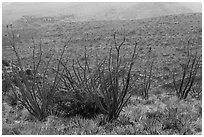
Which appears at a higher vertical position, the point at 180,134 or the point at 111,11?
the point at 180,134

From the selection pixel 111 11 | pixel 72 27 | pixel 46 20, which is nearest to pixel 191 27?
pixel 72 27

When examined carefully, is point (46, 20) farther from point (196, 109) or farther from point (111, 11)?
point (196, 109)

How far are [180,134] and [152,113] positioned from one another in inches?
50.9

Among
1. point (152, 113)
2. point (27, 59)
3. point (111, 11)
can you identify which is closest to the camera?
point (152, 113)

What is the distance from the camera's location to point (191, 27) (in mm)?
35719

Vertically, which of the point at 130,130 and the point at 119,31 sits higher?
the point at 130,130

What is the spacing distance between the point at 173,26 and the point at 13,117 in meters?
32.2

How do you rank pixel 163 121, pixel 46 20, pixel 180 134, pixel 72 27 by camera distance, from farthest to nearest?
pixel 46 20
pixel 72 27
pixel 163 121
pixel 180 134

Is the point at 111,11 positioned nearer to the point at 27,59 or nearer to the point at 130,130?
the point at 27,59

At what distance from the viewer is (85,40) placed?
33.0m

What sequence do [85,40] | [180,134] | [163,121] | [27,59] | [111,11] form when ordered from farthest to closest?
[111,11] → [85,40] → [27,59] → [163,121] → [180,134]

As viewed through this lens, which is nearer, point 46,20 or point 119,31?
point 119,31

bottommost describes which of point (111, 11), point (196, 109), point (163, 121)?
point (111, 11)

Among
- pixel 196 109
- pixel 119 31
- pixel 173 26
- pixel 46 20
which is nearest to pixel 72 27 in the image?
pixel 119 31
